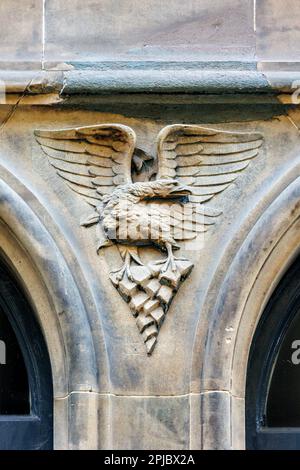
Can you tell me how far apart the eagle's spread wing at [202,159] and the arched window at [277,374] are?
548 millimetres

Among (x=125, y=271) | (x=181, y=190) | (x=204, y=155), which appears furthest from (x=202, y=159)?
(x=125, y=271)

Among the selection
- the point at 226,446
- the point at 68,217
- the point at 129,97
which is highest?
the point at 129,97

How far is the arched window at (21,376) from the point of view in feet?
23.8

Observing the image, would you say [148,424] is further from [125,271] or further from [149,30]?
[149,30]

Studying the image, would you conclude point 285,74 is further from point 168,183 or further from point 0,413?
point 0,413

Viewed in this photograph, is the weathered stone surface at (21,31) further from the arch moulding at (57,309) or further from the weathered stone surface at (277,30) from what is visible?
the weathered stone surface at (277,30)

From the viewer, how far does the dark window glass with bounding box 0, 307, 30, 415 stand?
7.34 metres

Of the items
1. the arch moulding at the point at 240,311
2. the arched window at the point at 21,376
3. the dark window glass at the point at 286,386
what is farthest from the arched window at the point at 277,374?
the arched window at the point at 21,376

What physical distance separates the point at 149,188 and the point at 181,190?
146 millimetres

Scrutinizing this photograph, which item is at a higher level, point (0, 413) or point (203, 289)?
point (203, 289)

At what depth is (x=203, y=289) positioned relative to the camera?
23.5 feet

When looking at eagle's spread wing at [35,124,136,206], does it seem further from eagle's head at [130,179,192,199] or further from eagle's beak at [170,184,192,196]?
eagle's beak at [170,184,192,196]

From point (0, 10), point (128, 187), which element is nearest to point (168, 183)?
point (128, 187)

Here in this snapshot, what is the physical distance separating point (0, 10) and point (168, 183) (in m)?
1.15
